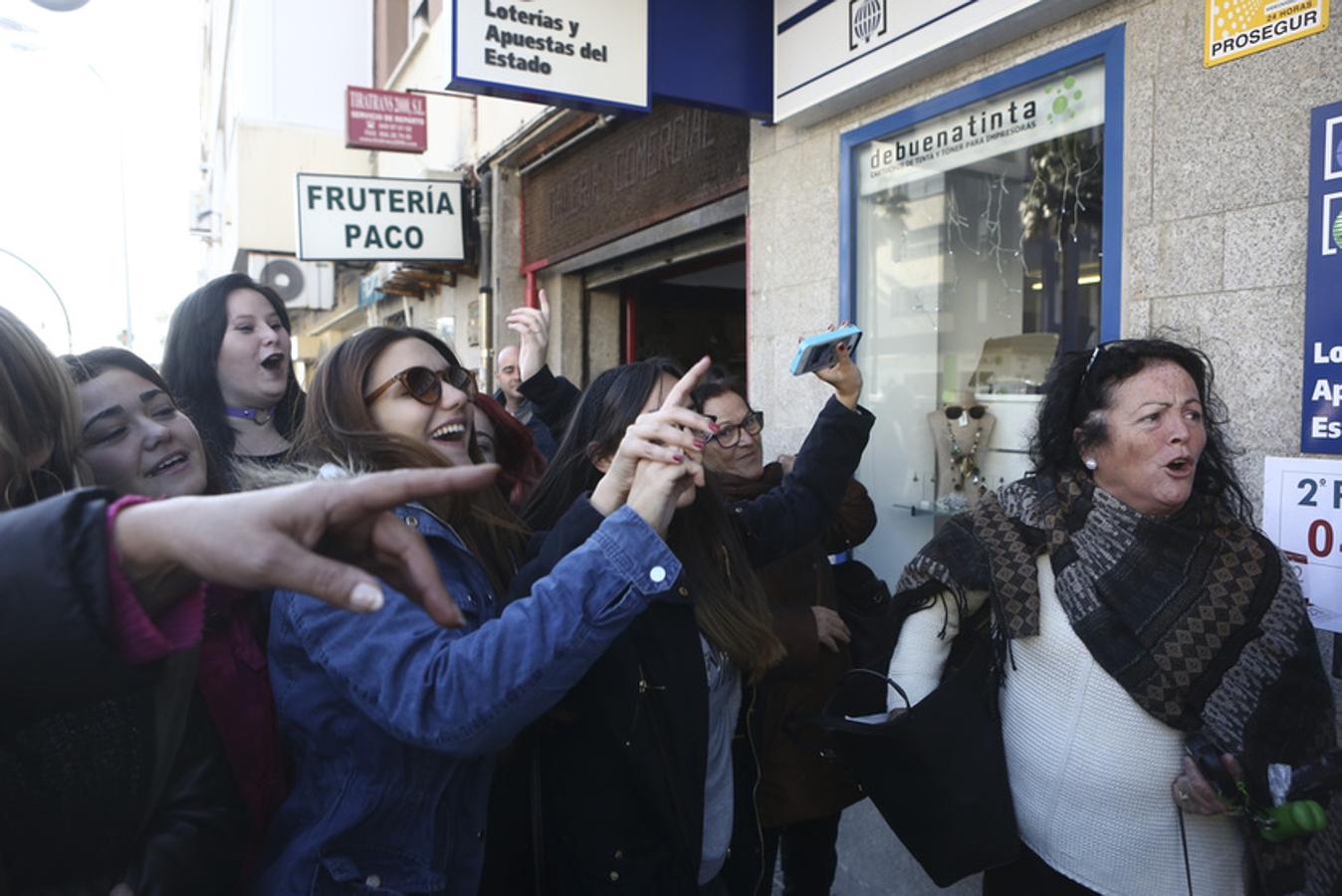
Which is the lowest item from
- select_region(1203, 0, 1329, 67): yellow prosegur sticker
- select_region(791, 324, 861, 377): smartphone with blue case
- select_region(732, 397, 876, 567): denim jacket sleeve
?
select_region(732, 397, 876, 567): denim jacket sleeve

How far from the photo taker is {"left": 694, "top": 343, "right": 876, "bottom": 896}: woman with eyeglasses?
97.3 inches

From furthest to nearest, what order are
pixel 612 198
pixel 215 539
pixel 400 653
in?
pixel 612 198
pixel 400 653
pixel 215 539

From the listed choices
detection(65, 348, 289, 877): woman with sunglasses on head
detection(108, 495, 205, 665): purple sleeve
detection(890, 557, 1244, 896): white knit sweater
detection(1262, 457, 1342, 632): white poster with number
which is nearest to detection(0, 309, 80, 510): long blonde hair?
detection(65, 348, 289, 877): woman with sunglasses on head

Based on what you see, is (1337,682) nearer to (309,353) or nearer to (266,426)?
(266,426)

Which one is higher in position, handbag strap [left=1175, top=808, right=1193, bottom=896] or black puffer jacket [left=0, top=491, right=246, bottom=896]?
black puffer jacket [left=0, top=491, right=246, bottom=896]

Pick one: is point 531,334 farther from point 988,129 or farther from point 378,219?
point 378,219

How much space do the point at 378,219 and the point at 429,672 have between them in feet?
25.4

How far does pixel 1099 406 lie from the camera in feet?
6.80

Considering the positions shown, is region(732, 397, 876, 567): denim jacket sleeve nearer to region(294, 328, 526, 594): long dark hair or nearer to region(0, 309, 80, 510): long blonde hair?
region(294, 328, 526, 594): long dark hair

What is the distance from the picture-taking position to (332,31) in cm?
1511

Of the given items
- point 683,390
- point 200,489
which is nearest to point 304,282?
point 200,489

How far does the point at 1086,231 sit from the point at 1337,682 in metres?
1.69

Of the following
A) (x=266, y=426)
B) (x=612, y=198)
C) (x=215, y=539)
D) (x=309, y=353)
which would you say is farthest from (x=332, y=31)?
(x=215, y=539)

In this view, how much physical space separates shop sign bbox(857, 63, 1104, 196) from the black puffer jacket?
3.31 meters
